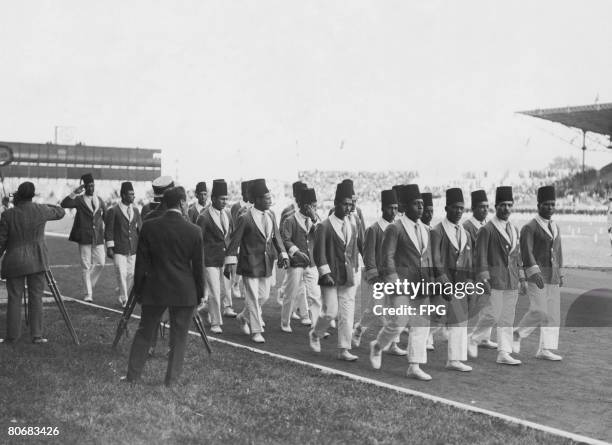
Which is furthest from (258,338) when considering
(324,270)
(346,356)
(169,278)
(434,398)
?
A: (434,398)

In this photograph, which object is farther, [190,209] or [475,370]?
[190,209]

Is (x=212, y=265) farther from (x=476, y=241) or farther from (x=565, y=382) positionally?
(x=565, y=382)

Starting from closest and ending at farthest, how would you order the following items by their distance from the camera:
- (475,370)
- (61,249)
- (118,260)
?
(475,370), (118,260), (61,249)

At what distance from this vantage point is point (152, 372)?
282 inches

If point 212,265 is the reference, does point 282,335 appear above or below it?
below

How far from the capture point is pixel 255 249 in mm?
9555

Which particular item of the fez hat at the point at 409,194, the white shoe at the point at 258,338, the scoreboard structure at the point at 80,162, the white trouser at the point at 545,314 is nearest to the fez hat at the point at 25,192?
the white shoe at the point at 258,338

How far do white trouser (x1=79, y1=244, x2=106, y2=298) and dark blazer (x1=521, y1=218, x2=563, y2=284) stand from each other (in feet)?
23.3

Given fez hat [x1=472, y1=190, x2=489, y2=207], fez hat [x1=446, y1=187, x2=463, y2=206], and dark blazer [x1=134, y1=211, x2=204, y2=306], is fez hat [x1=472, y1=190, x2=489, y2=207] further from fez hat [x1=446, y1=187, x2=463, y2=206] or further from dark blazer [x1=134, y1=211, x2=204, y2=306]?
dark blazer [x1=134, y1=211, x2=204, y2=306]

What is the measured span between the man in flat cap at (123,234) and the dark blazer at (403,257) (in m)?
5.36

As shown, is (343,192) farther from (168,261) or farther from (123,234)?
(123,234)

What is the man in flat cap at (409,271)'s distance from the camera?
24.6 feet

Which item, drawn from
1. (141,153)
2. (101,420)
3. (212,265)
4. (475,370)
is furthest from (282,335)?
(141,153)

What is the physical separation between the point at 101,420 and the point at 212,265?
15.8 feet
